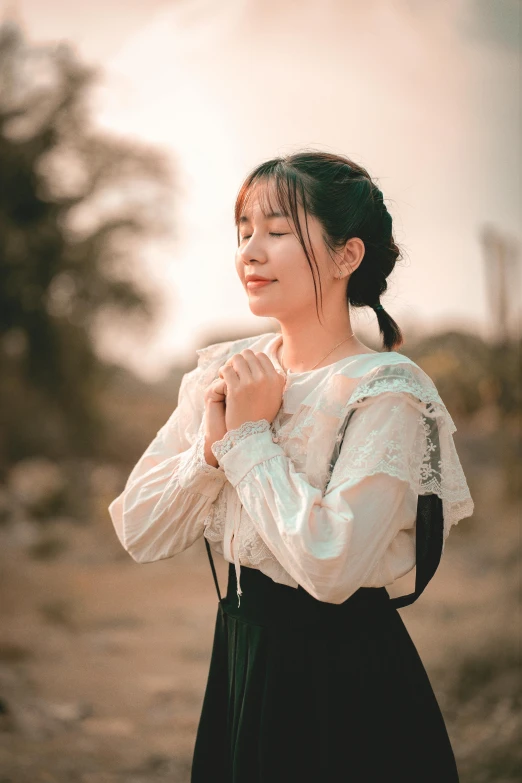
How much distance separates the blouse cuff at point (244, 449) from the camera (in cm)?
119

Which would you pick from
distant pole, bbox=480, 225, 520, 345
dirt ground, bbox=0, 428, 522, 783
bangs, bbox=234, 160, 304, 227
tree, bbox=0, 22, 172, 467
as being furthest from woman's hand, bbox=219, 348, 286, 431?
tree, bbox=0, 22, 172, 467

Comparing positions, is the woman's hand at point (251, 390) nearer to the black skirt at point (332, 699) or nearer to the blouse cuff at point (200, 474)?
the blouse cuff at point (200, 474)

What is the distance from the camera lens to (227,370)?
1268mm

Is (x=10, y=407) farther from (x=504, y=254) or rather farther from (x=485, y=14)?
(x=485, y=14)

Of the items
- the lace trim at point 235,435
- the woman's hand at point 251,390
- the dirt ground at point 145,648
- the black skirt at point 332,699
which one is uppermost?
the woman's hand at point 251,390

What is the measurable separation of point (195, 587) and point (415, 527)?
3383 millimetres

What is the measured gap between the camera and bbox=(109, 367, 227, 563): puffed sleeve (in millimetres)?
1315

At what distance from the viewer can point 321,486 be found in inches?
48.4

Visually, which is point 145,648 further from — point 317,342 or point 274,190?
point 274,190

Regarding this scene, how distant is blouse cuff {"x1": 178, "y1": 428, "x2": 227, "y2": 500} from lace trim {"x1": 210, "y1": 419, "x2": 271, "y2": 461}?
60mm

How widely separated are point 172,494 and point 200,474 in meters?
0.09

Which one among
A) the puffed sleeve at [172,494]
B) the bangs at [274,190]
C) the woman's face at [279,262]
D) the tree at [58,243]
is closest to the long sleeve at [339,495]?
the puffed sleeve at [172,494]

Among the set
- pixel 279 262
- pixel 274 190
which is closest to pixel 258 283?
pixel 279 262

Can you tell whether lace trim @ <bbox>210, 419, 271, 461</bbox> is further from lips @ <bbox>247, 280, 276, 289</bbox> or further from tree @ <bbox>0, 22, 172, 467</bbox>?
tree @ <bbox>0, 22, 172, 467</bbox>
